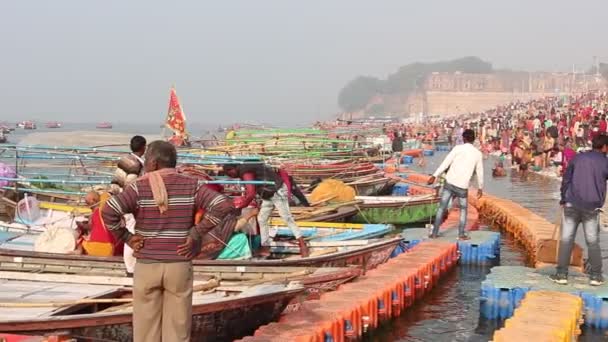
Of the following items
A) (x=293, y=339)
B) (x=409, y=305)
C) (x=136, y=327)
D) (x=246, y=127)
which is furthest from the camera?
(x=246, y=127)

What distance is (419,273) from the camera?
36.4 feet

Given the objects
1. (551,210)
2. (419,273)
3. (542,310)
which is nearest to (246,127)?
(551,210)

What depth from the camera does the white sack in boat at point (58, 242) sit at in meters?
9.61

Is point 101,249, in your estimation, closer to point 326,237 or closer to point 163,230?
point 163,230

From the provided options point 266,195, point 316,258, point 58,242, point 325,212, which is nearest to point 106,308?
point 58,242

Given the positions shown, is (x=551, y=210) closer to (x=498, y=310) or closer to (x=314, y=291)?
(x=498, y=310)

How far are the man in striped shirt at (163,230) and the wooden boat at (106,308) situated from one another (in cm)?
190

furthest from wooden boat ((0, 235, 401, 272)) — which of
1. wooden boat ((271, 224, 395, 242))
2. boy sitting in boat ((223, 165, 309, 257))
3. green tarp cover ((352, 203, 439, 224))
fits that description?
green tarp cover ((352, 203, 439, 224))

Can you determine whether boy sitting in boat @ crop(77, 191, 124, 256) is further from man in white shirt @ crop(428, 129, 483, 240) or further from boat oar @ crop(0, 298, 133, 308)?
man in white shirt @ crop(428, 129, 483, 240)

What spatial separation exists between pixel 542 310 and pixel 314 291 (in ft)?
9.29

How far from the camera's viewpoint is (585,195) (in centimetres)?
912

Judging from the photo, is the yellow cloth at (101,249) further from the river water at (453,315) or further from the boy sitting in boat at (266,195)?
the river water at (453,315)

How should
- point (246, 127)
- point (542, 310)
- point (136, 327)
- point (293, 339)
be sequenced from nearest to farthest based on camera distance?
point (136, 327), point (293, 339), point (542, 310), point (246, 127)

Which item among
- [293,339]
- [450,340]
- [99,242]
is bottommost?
[450,340]
